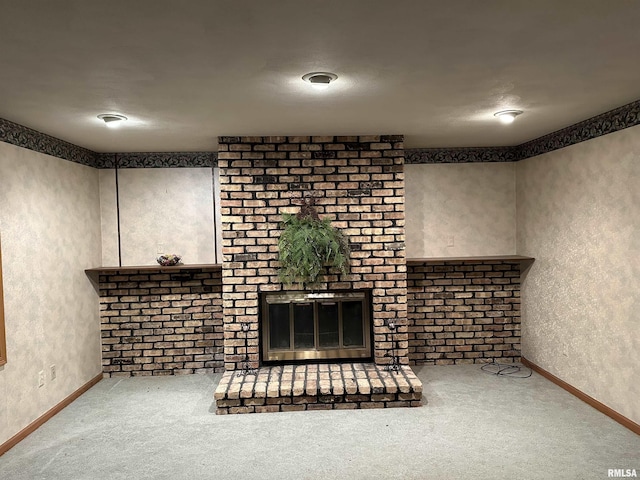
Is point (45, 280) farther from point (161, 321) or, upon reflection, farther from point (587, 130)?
point (587, 130)

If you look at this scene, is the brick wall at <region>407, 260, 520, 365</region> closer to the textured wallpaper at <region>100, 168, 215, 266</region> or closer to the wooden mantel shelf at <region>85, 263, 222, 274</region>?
the wooden mantel shelf at <region>85, 263, 222, 274</region>

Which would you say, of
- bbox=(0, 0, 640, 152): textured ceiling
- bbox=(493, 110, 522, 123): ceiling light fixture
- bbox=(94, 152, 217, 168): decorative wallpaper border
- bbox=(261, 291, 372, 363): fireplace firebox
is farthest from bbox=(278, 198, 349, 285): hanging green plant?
bbox=(493, 110, 522, 123): ceiling light fixture

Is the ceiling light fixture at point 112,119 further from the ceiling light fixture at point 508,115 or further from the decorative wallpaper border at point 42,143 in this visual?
the ceiling light fixture at point 508,115

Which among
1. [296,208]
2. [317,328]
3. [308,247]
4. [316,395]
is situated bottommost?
[316,395]

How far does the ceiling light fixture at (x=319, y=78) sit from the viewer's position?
8.25 feet

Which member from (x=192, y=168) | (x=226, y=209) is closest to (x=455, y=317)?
(x=226, y=209)

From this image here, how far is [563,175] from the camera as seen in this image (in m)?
4.32

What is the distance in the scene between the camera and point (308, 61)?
7.58 ft

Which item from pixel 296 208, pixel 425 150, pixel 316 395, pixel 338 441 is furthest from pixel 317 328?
pixel 425 150

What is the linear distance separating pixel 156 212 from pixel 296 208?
1.70 metres

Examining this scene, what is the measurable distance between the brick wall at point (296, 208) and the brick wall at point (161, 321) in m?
0.83

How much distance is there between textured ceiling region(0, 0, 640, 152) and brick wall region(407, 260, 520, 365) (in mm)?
1892

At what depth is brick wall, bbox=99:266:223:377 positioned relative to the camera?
506cm

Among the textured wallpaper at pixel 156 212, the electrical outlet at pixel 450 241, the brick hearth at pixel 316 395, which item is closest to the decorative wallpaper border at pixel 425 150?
the textured wallpaper at pixel 156 212
